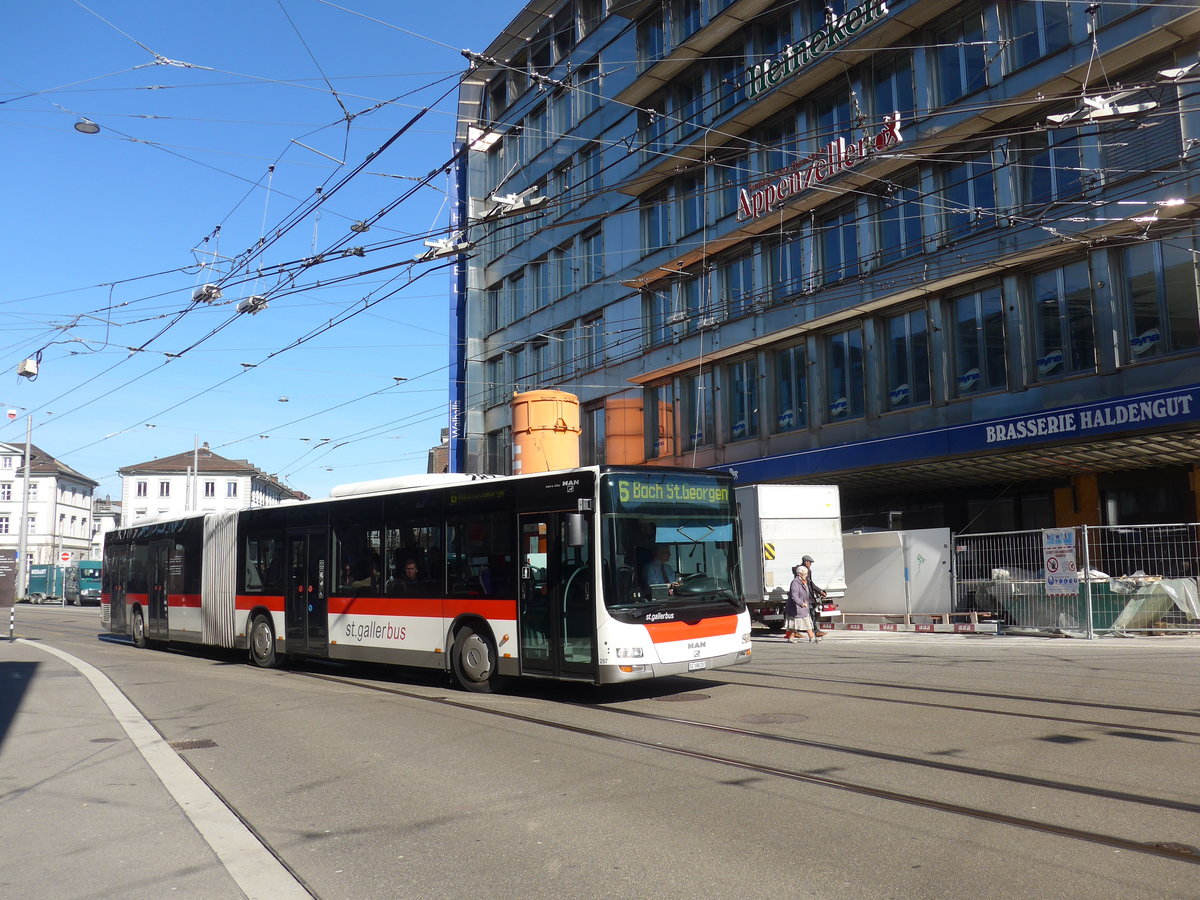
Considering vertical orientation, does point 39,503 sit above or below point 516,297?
below

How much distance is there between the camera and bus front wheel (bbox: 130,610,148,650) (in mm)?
22750

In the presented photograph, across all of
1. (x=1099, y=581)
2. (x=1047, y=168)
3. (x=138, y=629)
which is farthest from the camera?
(x=138, y=629)

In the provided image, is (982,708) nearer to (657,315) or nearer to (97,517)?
(657,315)

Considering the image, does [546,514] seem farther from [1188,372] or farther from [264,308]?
[1188,372]

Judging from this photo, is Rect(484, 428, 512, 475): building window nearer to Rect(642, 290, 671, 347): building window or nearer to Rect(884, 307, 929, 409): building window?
Rect(642, 290, 671, 347): building window

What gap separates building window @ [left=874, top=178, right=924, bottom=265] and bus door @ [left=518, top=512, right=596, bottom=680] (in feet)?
54.7

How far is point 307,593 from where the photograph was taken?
53.4 ft

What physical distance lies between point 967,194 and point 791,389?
805 centimetres

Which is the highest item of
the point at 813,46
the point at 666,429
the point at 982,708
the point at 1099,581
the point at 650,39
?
the point at 650,39

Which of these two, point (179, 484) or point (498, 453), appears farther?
point (179, 484)

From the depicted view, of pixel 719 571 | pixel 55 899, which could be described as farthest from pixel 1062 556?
pixel 55 899

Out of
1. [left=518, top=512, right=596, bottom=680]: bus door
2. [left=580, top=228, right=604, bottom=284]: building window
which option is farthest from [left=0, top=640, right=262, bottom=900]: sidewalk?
[left=580, top=228, right=604, bottom=284]: building window

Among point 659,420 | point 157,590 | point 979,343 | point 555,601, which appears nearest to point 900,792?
point 555,601

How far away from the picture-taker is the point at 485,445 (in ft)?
154
